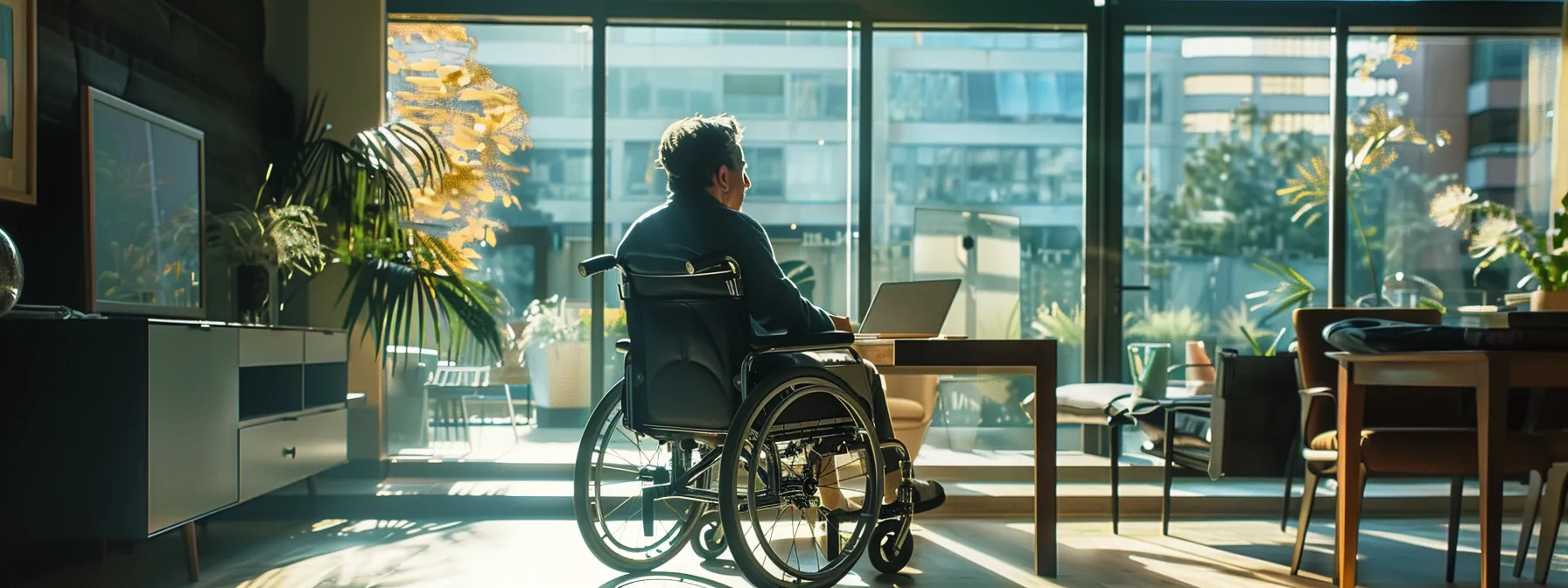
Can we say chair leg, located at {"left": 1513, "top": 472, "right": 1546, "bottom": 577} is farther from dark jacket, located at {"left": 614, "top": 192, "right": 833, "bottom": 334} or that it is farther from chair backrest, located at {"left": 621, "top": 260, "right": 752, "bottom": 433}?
chair backrest, located at {"left": 621, "top": 260, "right": 752, "bottom": 433}

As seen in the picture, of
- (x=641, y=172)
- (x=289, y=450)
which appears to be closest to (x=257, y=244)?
(x=289, y=450)

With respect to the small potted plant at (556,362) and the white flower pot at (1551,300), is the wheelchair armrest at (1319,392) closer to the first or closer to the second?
the white flower pot at (1551,300)

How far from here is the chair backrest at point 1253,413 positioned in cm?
340

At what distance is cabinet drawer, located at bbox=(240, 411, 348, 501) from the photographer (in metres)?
3.37

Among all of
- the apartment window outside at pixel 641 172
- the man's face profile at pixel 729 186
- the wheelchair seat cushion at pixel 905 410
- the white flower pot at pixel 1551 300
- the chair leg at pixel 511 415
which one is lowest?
the chair leg at pixel 511 415

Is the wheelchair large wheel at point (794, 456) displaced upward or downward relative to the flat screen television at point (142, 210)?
downward

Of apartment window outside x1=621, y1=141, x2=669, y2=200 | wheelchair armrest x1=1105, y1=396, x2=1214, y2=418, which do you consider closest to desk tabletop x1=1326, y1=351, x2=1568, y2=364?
wheelchair armrest x1=1105, y1=396, x2=1214, y2=418

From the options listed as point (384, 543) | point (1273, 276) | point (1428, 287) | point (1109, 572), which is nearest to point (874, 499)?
point (1109, 572)

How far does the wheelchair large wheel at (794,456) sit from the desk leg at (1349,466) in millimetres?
1063

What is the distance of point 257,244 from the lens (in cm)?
405

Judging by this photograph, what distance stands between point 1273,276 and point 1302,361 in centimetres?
211

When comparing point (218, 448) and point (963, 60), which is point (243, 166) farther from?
point (963, 60)

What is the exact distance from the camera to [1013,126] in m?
5.21

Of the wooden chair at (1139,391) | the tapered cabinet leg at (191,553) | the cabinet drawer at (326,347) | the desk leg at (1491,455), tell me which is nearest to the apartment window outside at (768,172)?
the wooden chair at (1139,391)
